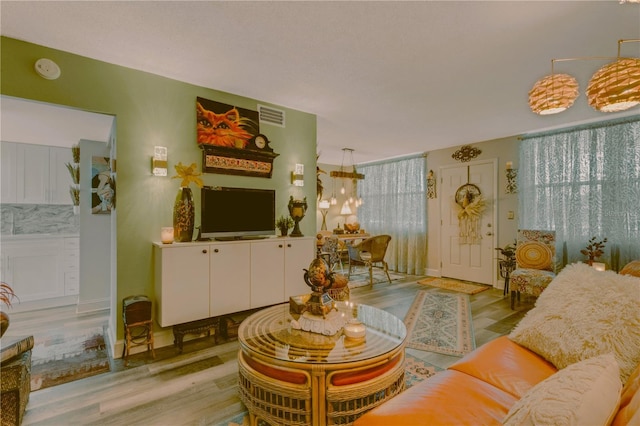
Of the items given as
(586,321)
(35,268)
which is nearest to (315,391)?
(586,321)

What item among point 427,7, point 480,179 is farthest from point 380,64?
point 480,179

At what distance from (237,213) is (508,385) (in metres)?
2.83

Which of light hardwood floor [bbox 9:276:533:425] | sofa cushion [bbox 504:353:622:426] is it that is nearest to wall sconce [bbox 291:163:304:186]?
light hardwood floor [bbox 9:276:533:425]

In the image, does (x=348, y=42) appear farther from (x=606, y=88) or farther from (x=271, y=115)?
(x=606, y=88)

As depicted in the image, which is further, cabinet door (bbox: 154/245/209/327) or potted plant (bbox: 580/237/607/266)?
potted plant (bbox: 580/237/607/266)

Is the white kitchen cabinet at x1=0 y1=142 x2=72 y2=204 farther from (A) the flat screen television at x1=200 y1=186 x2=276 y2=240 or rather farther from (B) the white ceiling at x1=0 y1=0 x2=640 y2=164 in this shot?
(A) the flat screen television at x1=200 y1=186 x2=276 y2=240

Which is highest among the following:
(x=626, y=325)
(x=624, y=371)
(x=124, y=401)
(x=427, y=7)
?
(x=427, y=7)

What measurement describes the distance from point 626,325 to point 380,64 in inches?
101

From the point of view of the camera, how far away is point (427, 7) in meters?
2.07

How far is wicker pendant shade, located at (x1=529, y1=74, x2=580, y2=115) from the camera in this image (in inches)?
78.9

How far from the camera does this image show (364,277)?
6.25 metres

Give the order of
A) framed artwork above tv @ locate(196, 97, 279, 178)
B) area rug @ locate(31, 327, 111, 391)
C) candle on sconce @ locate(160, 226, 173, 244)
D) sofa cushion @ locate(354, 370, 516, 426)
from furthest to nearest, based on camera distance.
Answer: framed artwork above tv @ locate(196, 97, 279, 178), candle on sconce @ locate(160, 226, 173, 244), area rug @ locate(31, 327, 111, 391), sofa cushion @ locate(354, 370, 516, 426)

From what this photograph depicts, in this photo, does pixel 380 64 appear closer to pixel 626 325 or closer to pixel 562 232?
pixel 626 325

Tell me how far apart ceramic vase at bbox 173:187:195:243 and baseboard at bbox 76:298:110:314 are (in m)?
2.28
